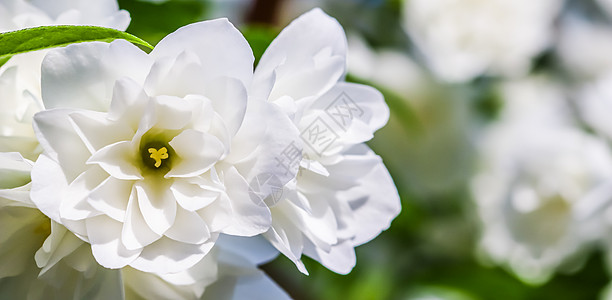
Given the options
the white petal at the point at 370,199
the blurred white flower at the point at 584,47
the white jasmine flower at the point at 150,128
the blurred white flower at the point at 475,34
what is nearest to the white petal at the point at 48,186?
the white jasmine flower at the point at 150,128

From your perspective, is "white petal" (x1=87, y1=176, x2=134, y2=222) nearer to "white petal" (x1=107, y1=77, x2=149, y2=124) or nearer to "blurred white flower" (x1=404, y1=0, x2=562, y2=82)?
"white petal" (x1=107, y1=77, x2=149, y2=124)

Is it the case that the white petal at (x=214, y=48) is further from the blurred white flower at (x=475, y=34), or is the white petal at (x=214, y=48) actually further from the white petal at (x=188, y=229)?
the blurred white flower at (x=475, y=34)

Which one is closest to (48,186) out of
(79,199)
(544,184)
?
(79,199)

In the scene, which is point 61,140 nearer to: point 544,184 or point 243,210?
point 243,210

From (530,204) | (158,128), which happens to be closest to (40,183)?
(158,128)

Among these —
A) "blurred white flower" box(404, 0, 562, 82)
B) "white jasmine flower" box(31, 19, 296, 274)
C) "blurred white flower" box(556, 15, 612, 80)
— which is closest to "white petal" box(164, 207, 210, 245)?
"white jasmine flower" box(31, 19, 296, 274)
